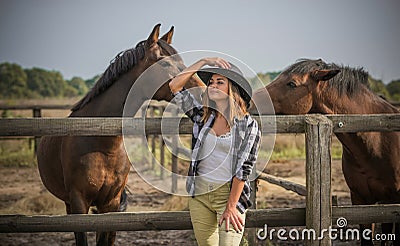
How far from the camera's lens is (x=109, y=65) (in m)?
4.16

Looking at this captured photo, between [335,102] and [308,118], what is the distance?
1251mm

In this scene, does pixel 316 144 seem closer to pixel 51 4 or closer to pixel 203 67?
pixel 203 67

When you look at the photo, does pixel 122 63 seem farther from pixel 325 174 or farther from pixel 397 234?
pixel 397 234

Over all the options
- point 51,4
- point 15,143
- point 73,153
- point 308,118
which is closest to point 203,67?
point 308,118

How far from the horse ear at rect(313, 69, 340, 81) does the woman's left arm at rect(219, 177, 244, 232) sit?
192cm

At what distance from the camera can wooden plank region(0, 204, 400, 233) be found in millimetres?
3270

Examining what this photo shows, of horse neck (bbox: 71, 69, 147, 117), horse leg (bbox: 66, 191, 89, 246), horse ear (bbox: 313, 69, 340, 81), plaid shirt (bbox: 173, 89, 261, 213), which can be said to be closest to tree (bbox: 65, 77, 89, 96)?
horse neck (bbox: 71, 69, 147, 117)

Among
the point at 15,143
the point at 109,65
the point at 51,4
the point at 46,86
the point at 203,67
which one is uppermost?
the point at 51,4

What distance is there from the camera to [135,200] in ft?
29.1

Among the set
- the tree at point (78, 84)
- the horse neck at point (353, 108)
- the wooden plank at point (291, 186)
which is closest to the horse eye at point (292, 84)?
the horse neck at point (353, 108)

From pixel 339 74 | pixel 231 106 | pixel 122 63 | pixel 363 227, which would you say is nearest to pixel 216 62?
pixel 231 106

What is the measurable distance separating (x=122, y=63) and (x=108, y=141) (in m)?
0.66

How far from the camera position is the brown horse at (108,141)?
4.00 meters

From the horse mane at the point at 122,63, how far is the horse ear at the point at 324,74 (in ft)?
4.33
